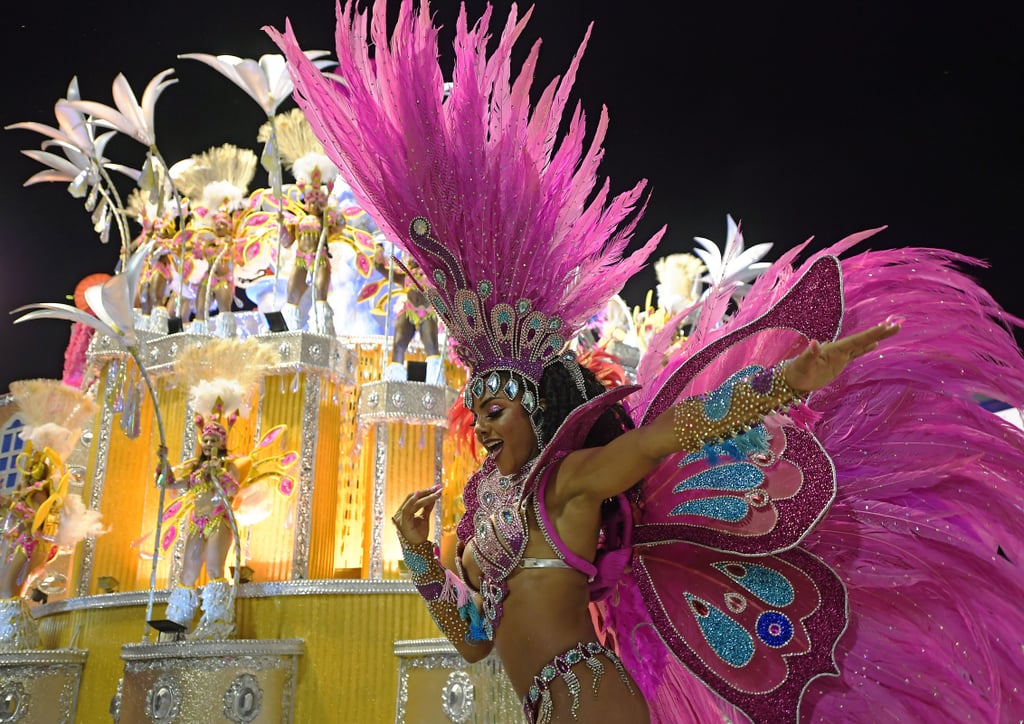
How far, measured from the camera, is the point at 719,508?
2.03 meters

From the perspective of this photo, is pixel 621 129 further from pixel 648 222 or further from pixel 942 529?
pixel 942 529

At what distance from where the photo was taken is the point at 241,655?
5086mm

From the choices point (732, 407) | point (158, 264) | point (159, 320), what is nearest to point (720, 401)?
point (732, 407)

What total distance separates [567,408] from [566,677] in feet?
2.00

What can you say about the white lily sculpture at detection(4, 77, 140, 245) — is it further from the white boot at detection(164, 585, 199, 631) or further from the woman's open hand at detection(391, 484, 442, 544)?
the woman's open hand at detection(391, 484, 442, 544)

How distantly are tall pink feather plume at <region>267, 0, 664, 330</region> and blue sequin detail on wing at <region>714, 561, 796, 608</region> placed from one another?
73 centimetres

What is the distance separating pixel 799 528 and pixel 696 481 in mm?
263

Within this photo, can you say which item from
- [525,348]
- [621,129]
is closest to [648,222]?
[621,129]

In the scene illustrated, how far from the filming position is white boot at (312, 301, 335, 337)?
696 cm

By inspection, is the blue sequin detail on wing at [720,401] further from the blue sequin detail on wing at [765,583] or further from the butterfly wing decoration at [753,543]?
the blue sequin detail on wing at [765,583]

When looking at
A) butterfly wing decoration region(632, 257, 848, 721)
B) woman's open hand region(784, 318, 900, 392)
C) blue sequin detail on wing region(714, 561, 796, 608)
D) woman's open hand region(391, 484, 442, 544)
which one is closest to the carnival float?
woman's open hand region(391, 484, 442, 544)

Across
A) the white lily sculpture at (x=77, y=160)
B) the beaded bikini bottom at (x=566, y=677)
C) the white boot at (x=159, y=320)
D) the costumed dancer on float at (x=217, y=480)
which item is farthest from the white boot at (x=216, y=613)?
the beaded bikini bottom at (x=566, y=677)

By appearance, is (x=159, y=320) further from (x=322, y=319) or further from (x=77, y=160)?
(x=322, y=319)

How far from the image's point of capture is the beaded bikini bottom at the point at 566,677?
185 centimetres
